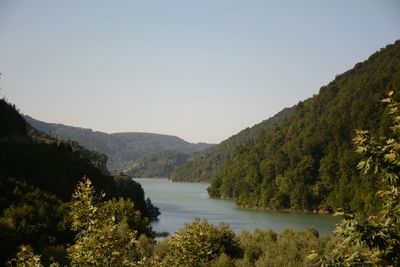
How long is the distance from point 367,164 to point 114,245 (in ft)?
17.7

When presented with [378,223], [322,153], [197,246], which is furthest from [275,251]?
[322,153]

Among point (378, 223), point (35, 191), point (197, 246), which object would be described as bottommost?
point (197, 246)

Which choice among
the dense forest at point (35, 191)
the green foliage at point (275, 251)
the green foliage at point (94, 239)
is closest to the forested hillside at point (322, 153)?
the dense forest at point (35, 191)

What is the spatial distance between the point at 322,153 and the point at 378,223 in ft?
371

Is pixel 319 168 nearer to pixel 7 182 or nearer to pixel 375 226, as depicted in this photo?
pixel 7 182

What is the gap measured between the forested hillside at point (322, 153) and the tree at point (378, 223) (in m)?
76.6

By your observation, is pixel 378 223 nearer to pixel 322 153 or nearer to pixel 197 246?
pixel 197 246

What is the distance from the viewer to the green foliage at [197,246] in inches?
753

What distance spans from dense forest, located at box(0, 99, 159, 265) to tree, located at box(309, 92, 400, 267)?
18.8 metres

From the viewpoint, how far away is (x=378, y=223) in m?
8.63

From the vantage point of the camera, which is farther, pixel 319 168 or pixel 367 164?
pixel 319 168

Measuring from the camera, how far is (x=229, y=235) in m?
25.8

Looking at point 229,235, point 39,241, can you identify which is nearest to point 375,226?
point 229,235

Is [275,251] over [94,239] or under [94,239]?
under
